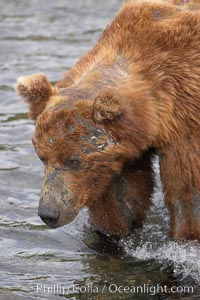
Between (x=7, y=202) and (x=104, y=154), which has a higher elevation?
(x=104, y=154)

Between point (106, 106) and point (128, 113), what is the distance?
247 mm

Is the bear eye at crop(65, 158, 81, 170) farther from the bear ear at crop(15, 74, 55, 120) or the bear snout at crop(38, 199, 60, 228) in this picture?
the bear ear at crop(15, 74, 55, 120)

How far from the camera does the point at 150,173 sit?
8.32m

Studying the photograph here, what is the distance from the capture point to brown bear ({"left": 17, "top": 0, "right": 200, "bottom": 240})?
7.00 m

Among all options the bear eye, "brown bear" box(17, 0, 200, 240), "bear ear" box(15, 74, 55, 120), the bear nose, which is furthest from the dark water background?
"bear ear" box(15, 74, 55, 120)

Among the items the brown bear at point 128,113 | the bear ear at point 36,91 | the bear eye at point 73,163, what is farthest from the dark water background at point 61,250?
the bear ear at point 36,91

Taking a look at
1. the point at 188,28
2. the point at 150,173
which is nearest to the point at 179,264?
the point at 150,173

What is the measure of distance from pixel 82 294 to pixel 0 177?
296 cm

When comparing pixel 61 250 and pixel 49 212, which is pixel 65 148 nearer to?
pixel 49 212

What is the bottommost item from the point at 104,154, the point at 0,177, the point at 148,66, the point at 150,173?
the point at 0,177

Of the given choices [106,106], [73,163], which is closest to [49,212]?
[73,163]

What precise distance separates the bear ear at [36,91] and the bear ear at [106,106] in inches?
24.2

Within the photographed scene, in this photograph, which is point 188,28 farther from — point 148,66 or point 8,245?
point 8,245

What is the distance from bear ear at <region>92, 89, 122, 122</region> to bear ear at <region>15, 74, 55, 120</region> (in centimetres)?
62
